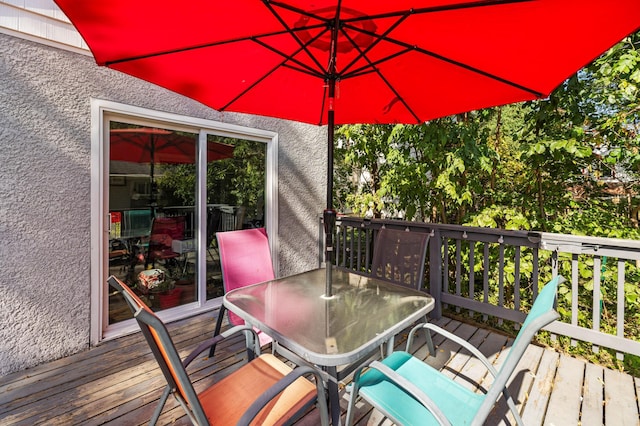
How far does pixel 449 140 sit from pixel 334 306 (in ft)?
10.2

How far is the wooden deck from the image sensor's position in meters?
1.96

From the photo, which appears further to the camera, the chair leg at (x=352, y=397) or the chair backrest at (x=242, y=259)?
the chair backrest at (x=242, y=259)

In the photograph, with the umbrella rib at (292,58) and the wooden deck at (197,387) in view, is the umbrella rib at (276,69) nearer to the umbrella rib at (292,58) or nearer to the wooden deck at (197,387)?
the umbrella rib at (292,58)

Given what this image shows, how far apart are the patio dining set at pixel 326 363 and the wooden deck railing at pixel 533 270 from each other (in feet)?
5.24

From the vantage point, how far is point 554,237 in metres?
2.79

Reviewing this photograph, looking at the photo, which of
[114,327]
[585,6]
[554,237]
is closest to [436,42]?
[585,6]

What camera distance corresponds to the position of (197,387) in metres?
2.22

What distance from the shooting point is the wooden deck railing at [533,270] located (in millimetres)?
2611

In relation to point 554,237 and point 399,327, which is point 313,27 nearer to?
point 399,327

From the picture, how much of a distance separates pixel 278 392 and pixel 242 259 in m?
1.58

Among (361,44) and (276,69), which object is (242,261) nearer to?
(276,69)

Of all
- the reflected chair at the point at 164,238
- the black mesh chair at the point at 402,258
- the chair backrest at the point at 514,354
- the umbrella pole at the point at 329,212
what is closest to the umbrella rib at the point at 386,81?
the umbrella pole at the point at 329,212

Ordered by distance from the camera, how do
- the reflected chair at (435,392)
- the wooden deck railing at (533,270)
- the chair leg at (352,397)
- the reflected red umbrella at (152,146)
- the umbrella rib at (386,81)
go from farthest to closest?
the reflected red umbrella at (152,146), the wooden deck railing at (533,270), the umbrella rib at (386,81), the chair leg at (352,397), the reflected chair at (435,392)

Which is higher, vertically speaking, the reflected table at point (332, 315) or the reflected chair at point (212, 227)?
the reflected chair at point (212, 227)
